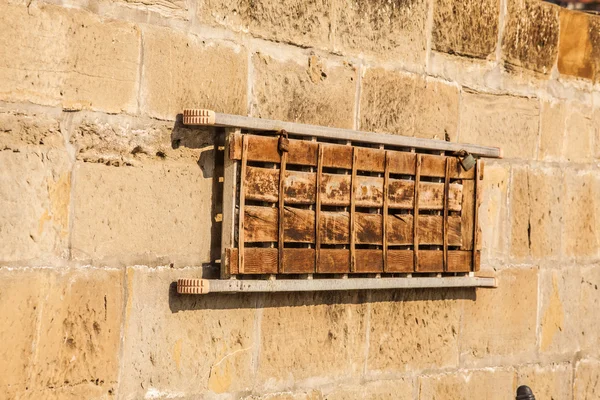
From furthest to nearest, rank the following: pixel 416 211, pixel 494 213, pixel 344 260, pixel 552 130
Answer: pixel 552 130, pixel 494 213, pixel 416 211, pixel 344 260

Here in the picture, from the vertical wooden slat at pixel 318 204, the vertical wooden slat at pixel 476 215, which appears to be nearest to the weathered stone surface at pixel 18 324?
the vertical wooden slat at pixel 318 204

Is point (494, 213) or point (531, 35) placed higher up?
point (531, 35)

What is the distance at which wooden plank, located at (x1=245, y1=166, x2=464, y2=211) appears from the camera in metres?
3.52

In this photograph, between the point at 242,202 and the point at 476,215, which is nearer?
the point at 242,202

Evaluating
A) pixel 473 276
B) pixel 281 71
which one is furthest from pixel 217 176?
pixel 473 276

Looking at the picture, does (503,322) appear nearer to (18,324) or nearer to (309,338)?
(309,338)

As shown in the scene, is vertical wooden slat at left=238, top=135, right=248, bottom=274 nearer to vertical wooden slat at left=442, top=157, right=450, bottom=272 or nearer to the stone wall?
the stone wall

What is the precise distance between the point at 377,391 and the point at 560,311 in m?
1.33

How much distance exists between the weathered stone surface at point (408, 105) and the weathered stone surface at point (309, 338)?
729 mm

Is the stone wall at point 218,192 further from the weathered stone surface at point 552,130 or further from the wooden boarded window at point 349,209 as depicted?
the wooden boarded window at point 349,209

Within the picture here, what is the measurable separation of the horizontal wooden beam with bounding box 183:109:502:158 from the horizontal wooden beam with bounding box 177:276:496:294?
54 centimetres

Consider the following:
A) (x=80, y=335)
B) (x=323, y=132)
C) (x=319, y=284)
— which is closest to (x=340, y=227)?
(x=319, y=284)

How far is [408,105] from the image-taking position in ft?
13.8

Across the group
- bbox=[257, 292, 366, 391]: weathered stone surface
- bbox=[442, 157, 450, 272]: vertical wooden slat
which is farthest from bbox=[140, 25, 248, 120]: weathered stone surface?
bbox=[442, 157, 450, 272]: vertical wooden slat
